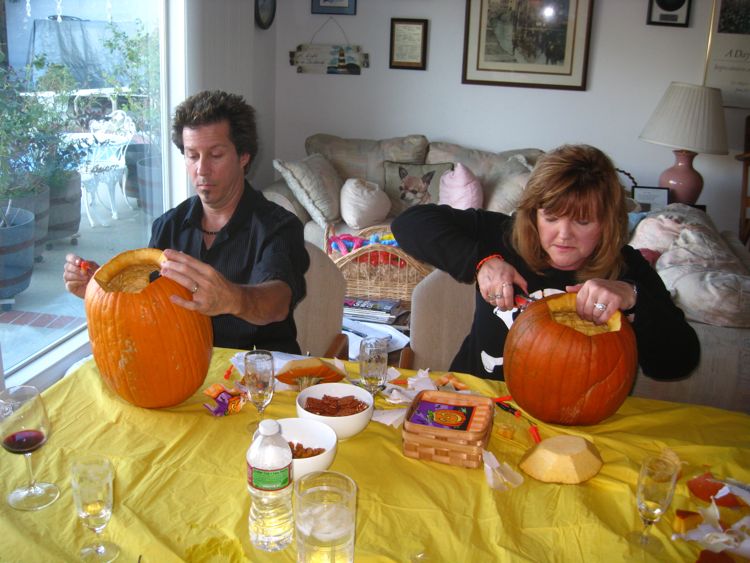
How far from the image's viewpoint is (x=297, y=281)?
1.72 m

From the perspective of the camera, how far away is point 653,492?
1.01 meters

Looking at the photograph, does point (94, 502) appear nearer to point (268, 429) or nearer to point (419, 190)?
point (268, 429)

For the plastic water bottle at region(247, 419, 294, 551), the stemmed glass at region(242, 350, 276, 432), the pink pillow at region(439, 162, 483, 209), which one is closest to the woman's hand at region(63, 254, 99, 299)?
the stemmed glass at region(242, 350, 276, 432)

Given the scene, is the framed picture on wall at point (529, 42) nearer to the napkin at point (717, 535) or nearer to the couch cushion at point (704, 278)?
the couch cushion at point (704, 278)

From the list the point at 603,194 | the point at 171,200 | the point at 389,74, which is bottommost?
the point at 171,200

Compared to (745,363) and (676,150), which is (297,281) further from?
(676,150)

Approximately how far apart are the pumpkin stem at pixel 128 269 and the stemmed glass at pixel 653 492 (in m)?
0.96

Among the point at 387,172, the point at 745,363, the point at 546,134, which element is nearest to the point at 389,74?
the point at 387,172

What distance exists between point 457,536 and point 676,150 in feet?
13.8

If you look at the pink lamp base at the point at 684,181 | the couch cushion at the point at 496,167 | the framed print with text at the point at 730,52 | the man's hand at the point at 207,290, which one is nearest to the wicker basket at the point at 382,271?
the couch cushion at the point at 496,167

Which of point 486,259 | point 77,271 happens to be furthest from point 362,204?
point 77,271

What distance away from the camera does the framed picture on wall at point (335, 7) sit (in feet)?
15.9

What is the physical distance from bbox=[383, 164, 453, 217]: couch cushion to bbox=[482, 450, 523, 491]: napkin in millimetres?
3394

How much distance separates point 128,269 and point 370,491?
A: 714mm
